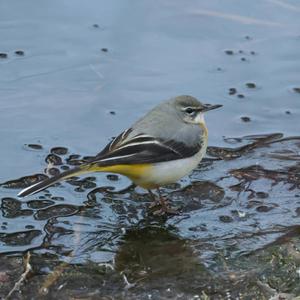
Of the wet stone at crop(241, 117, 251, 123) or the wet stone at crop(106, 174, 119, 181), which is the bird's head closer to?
the wet stone at crop(106, 174, 119, 181)

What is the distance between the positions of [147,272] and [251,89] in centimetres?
343

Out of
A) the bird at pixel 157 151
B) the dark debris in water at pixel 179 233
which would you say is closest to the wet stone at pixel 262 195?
the dark debris in water at pixel 179 233

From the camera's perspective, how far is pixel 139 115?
8.55 m

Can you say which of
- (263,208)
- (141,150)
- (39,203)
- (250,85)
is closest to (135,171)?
(141,150)

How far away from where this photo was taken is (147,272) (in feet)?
20.2

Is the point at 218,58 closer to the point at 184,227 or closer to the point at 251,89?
the point at 251,89

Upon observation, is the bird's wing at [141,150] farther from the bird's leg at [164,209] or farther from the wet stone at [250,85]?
the wet stone at [250,85]

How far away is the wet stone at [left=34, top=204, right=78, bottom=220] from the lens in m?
6.93

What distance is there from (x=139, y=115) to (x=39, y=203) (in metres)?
1.80

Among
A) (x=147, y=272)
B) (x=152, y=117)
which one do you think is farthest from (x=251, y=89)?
(x=147, y=272)

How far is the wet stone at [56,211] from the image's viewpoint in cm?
693

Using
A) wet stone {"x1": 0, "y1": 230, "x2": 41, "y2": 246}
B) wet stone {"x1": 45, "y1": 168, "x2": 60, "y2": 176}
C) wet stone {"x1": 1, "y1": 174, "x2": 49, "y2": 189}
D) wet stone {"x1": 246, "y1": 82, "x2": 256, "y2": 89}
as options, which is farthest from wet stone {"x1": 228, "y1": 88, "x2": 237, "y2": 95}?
wet stone {"x1": 0, "y1": 230, "x2": 41, "y2": 246}

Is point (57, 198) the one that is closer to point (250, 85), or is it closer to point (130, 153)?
point (130, 153)

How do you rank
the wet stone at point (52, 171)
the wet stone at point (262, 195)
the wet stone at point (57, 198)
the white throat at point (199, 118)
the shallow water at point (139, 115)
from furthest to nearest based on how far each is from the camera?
the white throat at point (199, 118), the wet stone at point (52, 171), the wet stone at point (262, 195), the wet stone at point (57, 198), the shallow water at point (139, 115)
